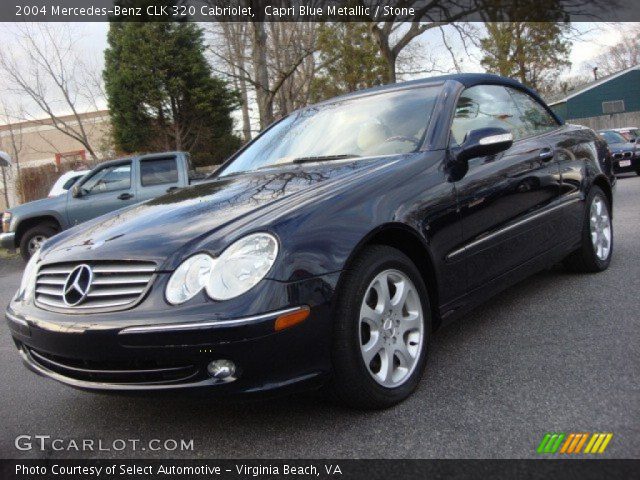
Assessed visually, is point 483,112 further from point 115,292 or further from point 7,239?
point 7,239

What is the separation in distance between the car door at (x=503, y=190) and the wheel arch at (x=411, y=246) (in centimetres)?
21

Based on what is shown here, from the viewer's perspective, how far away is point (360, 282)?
248 cm

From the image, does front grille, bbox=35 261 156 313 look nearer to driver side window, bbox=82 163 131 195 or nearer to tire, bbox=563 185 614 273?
tire, bbox=563 185 614 273

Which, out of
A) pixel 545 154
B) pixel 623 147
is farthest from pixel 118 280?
pixel 623 147

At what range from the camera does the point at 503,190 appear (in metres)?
3.46

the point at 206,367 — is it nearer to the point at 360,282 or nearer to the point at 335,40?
the point at 360,282

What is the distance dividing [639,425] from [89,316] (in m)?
2.17

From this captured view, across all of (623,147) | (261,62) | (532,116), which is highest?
(261,62)

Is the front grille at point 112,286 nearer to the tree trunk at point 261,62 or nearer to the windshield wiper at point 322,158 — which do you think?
the windshield wiper at point 322,158

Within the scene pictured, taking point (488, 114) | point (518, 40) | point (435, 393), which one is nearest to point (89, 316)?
point (435, 393)

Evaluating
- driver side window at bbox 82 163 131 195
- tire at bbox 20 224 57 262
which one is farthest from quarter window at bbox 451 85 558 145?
tire at bbox 20 224 57 262

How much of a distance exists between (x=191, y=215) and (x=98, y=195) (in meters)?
7.63

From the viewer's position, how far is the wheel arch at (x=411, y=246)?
104 inches

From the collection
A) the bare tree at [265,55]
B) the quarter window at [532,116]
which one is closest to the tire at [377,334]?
the quarter window at [532,116]
